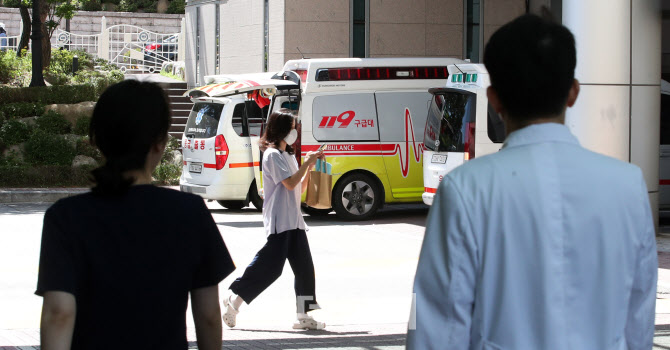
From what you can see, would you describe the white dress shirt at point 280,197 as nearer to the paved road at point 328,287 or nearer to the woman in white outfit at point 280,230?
→ the woman in white outfit at point 280,230

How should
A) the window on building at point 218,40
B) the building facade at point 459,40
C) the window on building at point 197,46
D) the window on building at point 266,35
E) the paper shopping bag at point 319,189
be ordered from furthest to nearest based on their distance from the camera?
the window on building at point 197,46, the window on building at point 218,40, the window on building at point 266,35, the building facade at point 459,40, the paper shopping bag at point 319,189

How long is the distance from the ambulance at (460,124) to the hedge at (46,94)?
1115cm

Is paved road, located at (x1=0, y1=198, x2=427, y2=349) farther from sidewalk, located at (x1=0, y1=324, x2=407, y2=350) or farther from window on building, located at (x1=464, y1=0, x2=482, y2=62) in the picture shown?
Answer: window on building, located at (x1=464, y1=0, x2=482, y2=62)

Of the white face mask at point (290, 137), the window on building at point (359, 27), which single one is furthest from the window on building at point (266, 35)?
the white face mask at point (290, 137)

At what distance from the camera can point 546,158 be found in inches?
90.8

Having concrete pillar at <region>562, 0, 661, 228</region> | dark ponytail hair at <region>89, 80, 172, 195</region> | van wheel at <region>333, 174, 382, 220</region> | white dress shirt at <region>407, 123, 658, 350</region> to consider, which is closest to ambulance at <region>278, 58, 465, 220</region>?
van wheel at <region>333, 174, 382, 220</region>

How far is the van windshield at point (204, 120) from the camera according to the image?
1565cm

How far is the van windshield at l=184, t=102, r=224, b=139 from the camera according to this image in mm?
15648

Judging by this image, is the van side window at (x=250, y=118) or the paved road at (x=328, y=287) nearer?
the paved road at (x=328, y=287)

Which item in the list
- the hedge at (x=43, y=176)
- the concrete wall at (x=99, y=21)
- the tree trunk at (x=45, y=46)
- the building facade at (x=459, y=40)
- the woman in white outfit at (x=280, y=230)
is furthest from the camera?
the concrete wall at (x=99, y=21)

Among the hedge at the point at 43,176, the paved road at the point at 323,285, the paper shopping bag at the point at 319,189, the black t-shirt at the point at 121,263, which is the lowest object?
the paved road at the point at 323,285

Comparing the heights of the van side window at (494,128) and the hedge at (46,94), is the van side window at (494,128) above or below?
below

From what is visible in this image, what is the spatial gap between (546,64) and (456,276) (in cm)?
57

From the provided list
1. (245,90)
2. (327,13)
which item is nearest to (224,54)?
(327,13)
